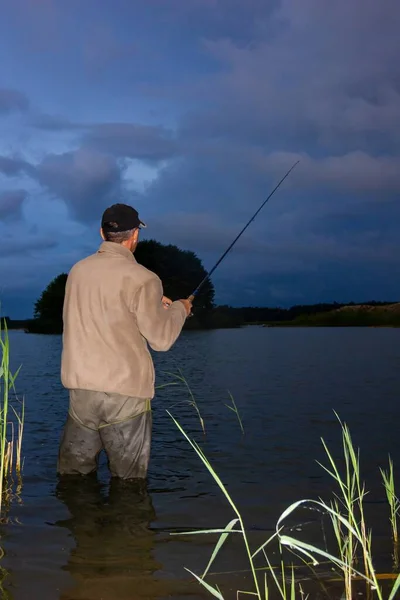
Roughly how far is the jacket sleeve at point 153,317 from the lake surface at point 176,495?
150cm

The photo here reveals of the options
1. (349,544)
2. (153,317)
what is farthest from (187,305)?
(349,544)

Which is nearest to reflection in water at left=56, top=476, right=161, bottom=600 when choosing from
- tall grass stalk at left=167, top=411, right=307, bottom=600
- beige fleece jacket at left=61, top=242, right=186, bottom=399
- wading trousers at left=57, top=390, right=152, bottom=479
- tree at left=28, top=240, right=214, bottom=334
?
wading trousers at left=57, top=390, right=152, bottom=479

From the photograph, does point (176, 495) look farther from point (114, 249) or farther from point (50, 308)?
point (50, 308)

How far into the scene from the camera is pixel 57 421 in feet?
36.0

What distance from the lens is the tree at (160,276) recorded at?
62.4 meters

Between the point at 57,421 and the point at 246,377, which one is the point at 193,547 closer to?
the point at 57,421

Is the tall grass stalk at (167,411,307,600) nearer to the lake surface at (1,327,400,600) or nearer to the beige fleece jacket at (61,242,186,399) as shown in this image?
the lake surface at (1,327,400,600)

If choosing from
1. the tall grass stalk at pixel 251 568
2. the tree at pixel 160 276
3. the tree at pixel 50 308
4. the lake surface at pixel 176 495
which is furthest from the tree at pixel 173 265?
the tall grass stalk at pixel 251 568

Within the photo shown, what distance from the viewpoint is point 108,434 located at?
598 cm

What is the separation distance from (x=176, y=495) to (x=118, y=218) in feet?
9.10

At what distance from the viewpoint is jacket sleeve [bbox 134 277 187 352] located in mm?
5715

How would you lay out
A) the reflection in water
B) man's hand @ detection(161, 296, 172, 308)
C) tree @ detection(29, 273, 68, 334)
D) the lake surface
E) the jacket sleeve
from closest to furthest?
the reflection in water < the lake surface < the jacket sleeve < man's hand @ detection(161, 296, 172, 308) < tree @ detection(29, 273, 68, 334)

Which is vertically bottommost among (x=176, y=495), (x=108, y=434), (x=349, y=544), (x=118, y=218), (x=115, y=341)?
(x=176, y=495)

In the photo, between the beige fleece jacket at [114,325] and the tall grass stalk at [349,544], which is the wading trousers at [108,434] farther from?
the tall grass stalk at [349,544]
